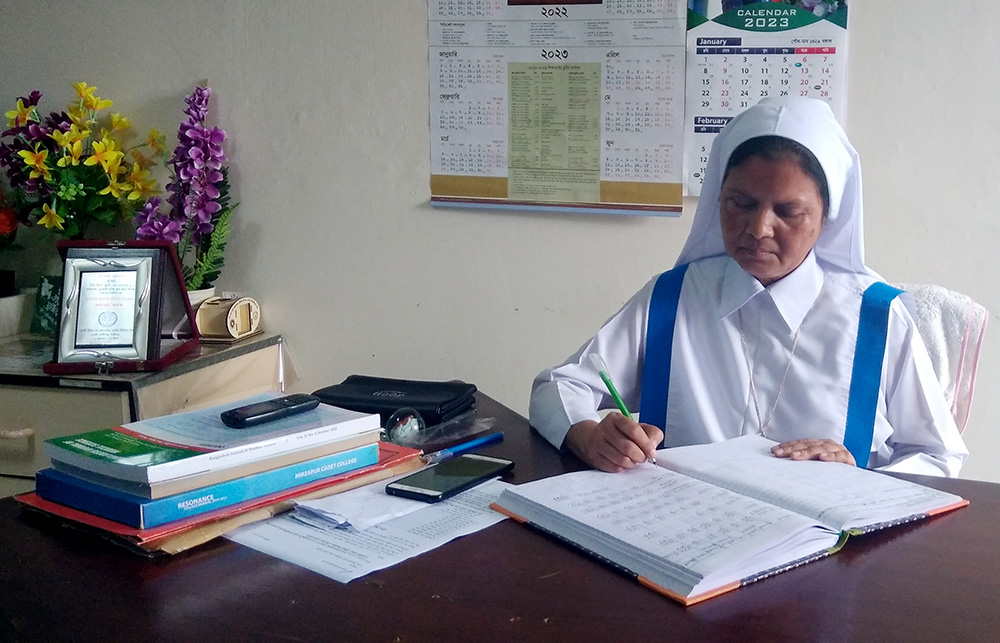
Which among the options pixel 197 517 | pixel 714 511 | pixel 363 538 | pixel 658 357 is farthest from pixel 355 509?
pixel 658 357

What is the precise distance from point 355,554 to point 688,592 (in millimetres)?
338

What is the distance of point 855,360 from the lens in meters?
1.52

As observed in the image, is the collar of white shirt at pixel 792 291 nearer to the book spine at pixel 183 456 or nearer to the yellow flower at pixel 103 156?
the book spine at pixel 183 456

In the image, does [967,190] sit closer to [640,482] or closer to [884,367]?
[884,367]

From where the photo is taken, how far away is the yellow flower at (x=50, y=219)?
103 inches

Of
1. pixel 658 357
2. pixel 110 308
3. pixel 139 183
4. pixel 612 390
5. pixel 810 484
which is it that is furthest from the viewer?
pixel 139 183

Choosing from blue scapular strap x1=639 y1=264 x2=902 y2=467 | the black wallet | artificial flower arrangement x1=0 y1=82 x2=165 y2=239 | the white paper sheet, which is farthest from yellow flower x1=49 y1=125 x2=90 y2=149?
the white paper sheet

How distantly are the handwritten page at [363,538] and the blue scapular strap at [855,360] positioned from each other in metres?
0.62

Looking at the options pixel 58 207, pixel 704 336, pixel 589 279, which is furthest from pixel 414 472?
pixel 58 207

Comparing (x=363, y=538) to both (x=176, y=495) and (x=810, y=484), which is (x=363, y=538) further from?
(x=810, y=484)

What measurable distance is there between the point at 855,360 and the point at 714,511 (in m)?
0.64

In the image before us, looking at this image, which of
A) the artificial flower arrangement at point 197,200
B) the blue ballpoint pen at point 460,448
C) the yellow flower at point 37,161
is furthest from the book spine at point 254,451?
the yellow flower at point 37,161

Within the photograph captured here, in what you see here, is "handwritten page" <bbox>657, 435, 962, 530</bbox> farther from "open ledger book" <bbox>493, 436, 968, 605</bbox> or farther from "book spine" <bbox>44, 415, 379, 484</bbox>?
"book spine" <bbox>44, 415, 379, 484</bbox>

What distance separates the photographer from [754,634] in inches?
31.1
